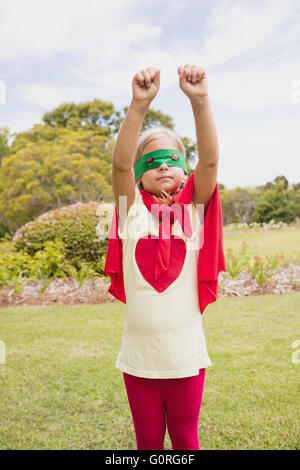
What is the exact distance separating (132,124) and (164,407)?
1.13 m

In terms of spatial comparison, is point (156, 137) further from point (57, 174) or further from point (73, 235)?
point (57, 174)

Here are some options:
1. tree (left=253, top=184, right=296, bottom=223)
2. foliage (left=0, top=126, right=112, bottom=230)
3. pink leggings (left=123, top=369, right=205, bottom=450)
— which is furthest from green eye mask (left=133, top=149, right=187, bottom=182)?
tree (left=253, top=184, right=296, bottom=223)

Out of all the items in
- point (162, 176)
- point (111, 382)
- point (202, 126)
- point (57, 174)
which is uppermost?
point (57, 174)

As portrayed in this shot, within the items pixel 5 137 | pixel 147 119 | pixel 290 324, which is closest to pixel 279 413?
pixel 290 324

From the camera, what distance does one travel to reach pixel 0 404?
3.28 metres

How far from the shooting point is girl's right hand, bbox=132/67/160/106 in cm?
142

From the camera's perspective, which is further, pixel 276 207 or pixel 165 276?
pixel 276 207

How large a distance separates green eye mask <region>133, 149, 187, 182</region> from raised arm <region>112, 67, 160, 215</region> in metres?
0.12

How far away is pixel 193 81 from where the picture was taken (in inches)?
56.2

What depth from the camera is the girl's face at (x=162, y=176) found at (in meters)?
1.67

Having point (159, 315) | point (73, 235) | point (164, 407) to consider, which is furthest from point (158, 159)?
point (73, 235)
